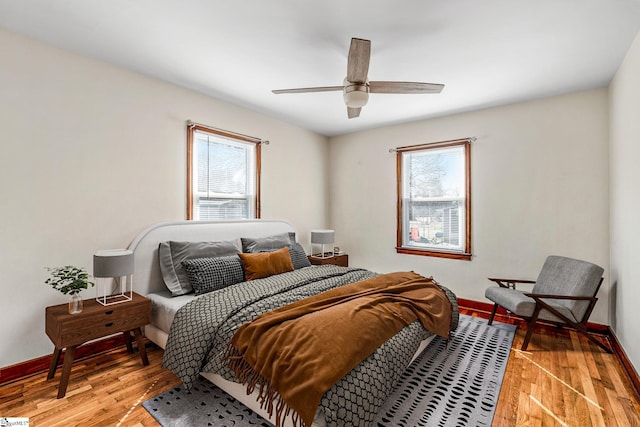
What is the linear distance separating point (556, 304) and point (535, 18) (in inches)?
102

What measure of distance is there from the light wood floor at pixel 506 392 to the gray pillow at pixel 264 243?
1353 mm

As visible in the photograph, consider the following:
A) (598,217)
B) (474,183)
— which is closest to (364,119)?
(474,183)

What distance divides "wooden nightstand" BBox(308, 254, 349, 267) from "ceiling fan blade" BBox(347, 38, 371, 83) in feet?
9.15

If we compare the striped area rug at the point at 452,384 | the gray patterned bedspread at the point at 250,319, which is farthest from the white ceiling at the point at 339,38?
the striped area rug at the point at 452,384

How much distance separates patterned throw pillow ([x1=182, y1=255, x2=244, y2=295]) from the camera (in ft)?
9.29

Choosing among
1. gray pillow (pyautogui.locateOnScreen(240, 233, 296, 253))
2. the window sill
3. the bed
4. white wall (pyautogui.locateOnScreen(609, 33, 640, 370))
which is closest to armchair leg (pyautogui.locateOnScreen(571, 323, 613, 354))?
white wall (pyautogui.locateOnScreen(609, 33, 640, 370))

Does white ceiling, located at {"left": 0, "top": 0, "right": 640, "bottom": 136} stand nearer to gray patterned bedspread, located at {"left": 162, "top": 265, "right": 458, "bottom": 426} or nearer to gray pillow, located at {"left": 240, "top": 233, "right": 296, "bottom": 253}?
gray pillow, located at {"left": 240, "top": 233, "right": 296, "bottom": 253}

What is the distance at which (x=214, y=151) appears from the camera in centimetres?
378

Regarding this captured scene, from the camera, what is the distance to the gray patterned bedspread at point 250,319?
1525 millimetres

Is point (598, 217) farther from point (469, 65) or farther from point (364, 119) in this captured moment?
point (364, 119)

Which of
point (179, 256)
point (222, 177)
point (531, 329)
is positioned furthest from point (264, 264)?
point (531, 329)

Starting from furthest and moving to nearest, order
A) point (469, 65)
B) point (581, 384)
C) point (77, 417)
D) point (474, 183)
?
point (474, 183), point (469, 65), point (581, 384), point (77, 417)

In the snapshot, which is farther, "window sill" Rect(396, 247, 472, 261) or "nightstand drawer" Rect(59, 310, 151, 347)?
"window sill" Rect(396, 247, 472, 261)

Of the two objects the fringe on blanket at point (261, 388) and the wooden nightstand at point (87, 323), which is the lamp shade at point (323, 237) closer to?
the wooden nightstand at point (87, 323)
